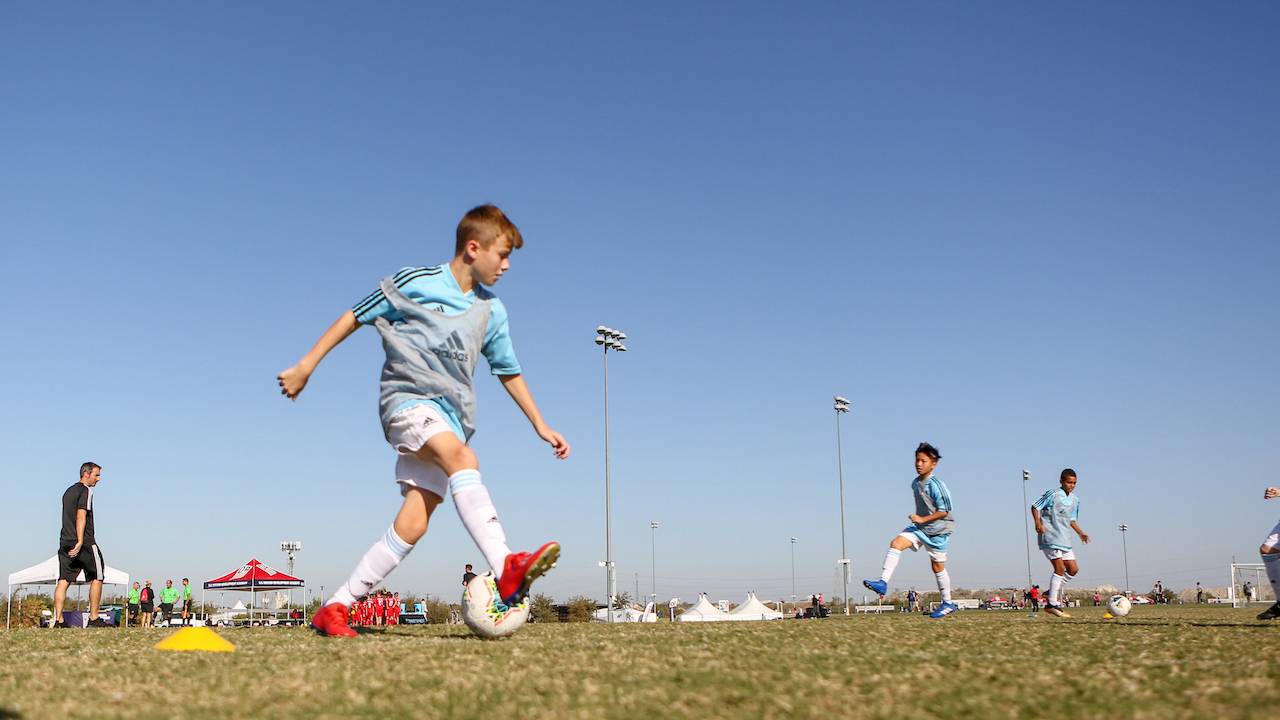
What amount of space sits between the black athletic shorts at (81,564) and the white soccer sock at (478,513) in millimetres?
8574

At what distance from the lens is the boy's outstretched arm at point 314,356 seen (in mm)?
5961

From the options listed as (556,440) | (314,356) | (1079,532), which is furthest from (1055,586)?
(314,356)

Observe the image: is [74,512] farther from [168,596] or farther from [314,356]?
[168,596]

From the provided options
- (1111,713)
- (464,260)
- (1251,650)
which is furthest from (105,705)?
(1251,650)

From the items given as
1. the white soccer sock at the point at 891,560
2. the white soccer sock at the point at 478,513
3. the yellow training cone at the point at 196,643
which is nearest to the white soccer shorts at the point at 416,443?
the white soccer sock at the point at 478,513

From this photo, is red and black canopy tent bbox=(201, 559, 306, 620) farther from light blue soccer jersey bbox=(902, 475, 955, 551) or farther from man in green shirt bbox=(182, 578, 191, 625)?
light blue soccer jersey bbox=(902, 475, 955, 551)

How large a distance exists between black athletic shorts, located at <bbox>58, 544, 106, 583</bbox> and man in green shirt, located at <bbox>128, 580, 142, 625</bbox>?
28132mm

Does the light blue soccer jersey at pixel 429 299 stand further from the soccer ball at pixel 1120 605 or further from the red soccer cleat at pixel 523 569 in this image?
the soccer ball at pixel 1120 605

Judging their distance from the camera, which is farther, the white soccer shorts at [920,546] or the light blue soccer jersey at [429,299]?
the white soccer shorts at [920,546]

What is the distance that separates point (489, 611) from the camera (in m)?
5.83

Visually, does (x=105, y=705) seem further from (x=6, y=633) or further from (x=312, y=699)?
(x=6, y=633)

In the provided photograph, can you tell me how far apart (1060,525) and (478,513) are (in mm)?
11903

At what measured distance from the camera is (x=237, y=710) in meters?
3.10

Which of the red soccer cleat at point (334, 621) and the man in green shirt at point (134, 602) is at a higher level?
the red soccer cleat at point (334, 621)
